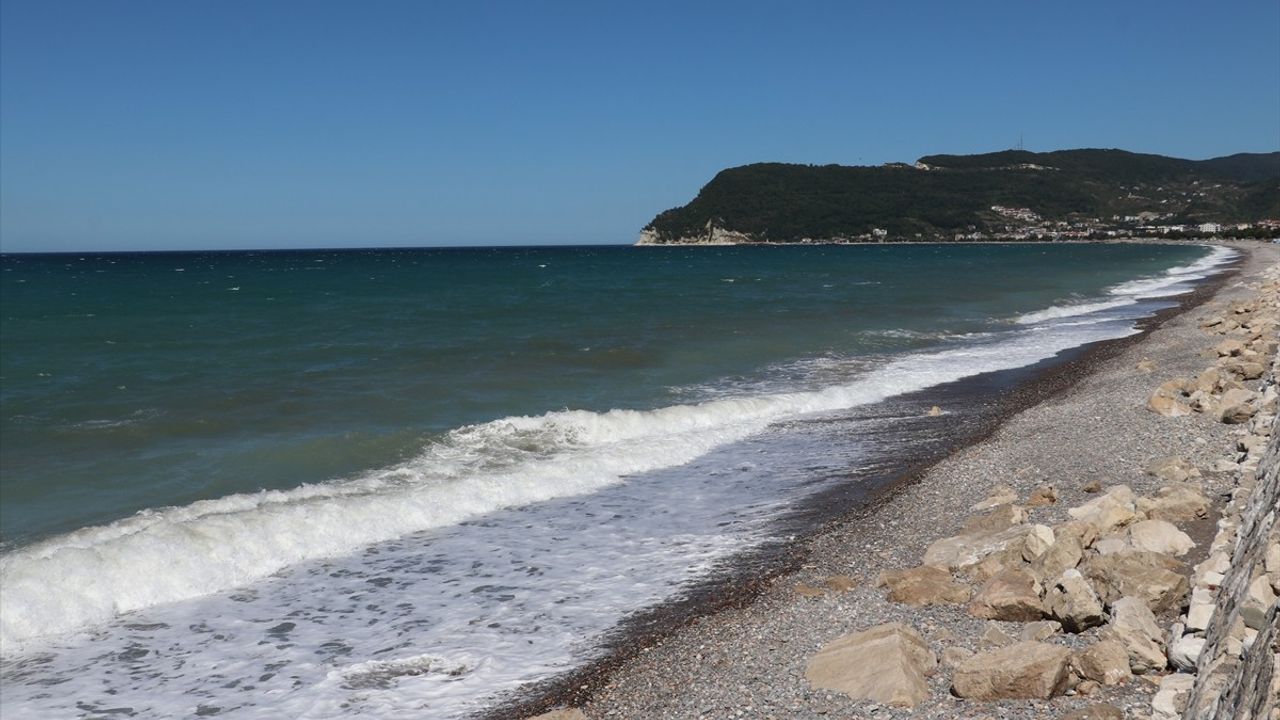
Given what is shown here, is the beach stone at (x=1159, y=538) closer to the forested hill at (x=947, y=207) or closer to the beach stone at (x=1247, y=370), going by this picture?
the beach stone at (x=1247, y=370)

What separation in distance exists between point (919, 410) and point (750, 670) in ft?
36.5

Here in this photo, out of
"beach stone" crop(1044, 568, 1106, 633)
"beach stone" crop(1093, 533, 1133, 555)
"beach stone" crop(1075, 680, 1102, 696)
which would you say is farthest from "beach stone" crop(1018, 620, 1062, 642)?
"beach stone" crop(1093, 533, 1133, 555)

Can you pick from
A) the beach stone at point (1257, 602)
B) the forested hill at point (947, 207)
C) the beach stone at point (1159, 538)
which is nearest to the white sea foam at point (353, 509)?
the beach stone at point (1159, 538)

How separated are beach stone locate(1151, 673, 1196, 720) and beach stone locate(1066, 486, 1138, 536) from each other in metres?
2.52

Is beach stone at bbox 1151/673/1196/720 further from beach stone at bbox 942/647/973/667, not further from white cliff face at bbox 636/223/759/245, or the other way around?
white cliff face at bbox 636/223/759/245

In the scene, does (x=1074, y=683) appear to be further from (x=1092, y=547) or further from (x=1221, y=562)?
(x=1092, y=547)

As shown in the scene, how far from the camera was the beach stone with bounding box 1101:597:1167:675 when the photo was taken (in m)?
5.10

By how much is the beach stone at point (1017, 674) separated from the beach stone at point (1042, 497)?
4.04 m

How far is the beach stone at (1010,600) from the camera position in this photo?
6242 millimetres

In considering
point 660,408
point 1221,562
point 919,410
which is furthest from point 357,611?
point 919,410

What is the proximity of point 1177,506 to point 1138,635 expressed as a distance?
2863 mm

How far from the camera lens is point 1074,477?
9992 millimetres

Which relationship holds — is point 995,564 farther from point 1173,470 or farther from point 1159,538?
point 1173,470

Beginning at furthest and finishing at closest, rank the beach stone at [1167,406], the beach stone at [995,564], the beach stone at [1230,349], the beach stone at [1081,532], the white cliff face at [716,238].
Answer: the white cliff face at [716,238], the beach stone at [1230,349], the beach stone at [1167,406], the beach stone at [995,564], the beach stone at [1081,532]
